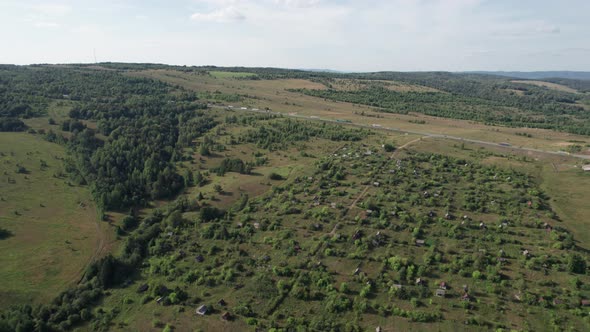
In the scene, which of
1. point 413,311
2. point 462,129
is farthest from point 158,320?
point 462,129

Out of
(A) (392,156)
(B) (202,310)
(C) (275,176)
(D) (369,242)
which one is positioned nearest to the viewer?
(B) (202,310)

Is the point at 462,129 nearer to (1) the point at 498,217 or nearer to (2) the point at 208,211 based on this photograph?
(1) the point at 498,217

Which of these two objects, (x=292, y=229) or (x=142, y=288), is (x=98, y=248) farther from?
(x=292, y=229)

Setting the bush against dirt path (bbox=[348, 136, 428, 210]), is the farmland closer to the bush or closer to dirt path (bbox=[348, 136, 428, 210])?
the bush

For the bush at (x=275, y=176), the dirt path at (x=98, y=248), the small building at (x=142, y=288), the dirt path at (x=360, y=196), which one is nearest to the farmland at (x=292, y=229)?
the dirt path at (x=98, y=248)

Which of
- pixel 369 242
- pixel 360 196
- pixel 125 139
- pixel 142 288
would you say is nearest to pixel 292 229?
pixel 369 242

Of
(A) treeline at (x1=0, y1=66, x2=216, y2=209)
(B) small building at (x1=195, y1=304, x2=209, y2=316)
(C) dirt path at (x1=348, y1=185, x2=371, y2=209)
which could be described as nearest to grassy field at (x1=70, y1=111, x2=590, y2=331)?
(C) dirt path at (x1=348, y1=185, x2=371, y2=209)
